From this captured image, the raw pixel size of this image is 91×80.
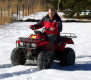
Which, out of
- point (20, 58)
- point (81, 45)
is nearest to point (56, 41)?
point (20, 58)

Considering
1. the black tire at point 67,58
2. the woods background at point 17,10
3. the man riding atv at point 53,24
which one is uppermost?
the woods background at point 17,10

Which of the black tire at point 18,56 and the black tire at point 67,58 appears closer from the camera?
the black tire at point 18,56

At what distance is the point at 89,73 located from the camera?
20.1 ft

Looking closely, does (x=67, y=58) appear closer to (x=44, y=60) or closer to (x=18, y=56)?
(x=44, y=60)

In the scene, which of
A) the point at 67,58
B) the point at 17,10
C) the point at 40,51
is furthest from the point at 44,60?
the point at 17,10

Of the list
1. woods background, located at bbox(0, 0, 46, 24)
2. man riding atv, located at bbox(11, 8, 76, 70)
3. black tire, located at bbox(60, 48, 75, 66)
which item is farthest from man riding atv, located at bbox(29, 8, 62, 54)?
woods background, located at bbox(0, 0, 46, 24)

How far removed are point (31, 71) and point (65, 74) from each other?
851 mm

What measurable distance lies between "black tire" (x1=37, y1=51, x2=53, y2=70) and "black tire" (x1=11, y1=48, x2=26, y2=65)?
68cm

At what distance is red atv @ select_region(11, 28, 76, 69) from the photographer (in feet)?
20.1

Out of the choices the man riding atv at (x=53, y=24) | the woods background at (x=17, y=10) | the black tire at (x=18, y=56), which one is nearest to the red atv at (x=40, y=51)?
the black tire at (x=18, y=56)

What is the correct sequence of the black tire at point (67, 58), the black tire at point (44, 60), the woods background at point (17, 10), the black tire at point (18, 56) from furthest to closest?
the woods background at point (17, 10), the black tire at point (67, 58), the black tire at point (18, 56), the black tire at point (44, 60)

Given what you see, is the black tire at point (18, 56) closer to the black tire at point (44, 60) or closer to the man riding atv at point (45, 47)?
the man riding atv at point (45, 47)

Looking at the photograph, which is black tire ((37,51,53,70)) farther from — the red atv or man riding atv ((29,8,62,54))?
man riding atv ((29,8,62,54))

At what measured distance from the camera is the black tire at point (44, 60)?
20.0 ft
